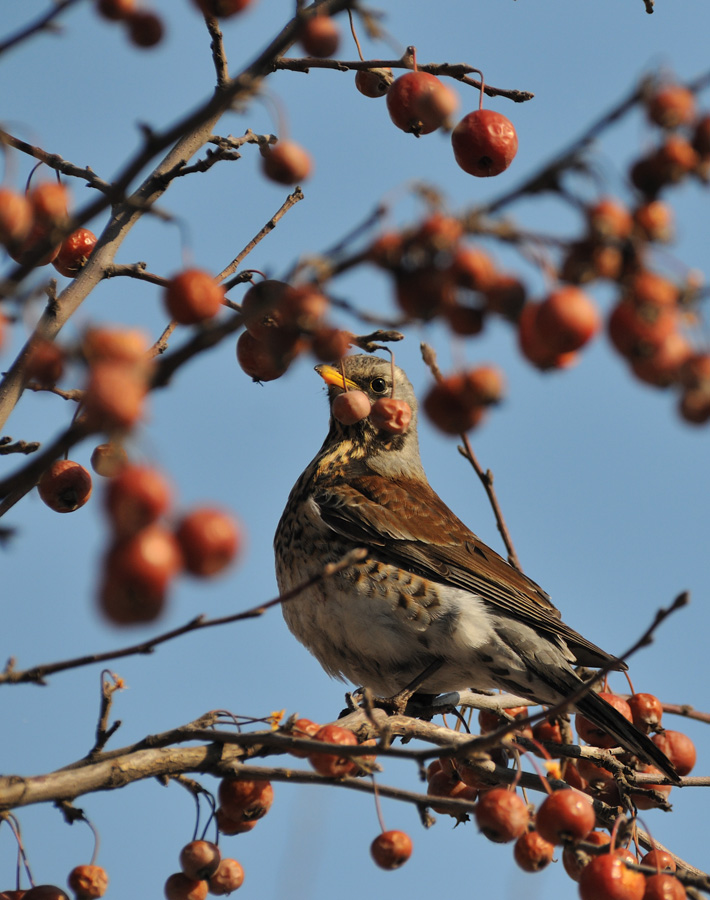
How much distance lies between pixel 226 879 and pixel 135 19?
7.99ft

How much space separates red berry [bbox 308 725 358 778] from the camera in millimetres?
2578

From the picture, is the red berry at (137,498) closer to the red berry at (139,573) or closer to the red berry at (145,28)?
the red berry at (139,573)

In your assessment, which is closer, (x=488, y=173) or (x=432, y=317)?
(x=432, y=317)

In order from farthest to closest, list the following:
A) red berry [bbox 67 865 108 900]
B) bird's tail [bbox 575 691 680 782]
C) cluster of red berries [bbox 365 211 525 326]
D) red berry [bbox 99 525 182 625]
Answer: bird's tail [bbox 575 691 680 782] → red berry [bbox 67 865 108 900] → cluster of red berries [bbox 365 211 525 326] → red berry [bbox 99 525 182 625]

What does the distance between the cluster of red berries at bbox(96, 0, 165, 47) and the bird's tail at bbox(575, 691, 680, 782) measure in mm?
2808

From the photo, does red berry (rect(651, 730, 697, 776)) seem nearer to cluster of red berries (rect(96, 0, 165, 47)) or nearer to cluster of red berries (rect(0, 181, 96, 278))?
cluster of red berries (rect(0, 181, 96, 278))

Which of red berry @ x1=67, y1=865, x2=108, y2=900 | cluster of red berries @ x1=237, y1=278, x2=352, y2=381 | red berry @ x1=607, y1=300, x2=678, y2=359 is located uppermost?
cluster of red berries @ x1=237, y1=278, x2=352, y2=381

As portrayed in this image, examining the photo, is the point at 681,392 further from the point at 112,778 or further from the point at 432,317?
the point at 112,778

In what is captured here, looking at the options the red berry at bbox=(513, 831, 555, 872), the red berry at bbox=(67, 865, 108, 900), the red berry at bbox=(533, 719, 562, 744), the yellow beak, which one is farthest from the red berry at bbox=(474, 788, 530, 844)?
the yellow beak

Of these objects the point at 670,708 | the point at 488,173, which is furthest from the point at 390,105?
the point at 670,708

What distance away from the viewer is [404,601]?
4773 mm

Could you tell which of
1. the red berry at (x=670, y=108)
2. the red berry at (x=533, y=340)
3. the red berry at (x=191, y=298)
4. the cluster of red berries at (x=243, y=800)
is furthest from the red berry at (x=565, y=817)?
Answer: the red berry at (x=670, y=108)

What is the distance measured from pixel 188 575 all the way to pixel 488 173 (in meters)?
1.70

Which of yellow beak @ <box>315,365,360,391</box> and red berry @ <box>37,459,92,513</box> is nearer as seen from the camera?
red berry @ <box>37,459,92,513</box>
